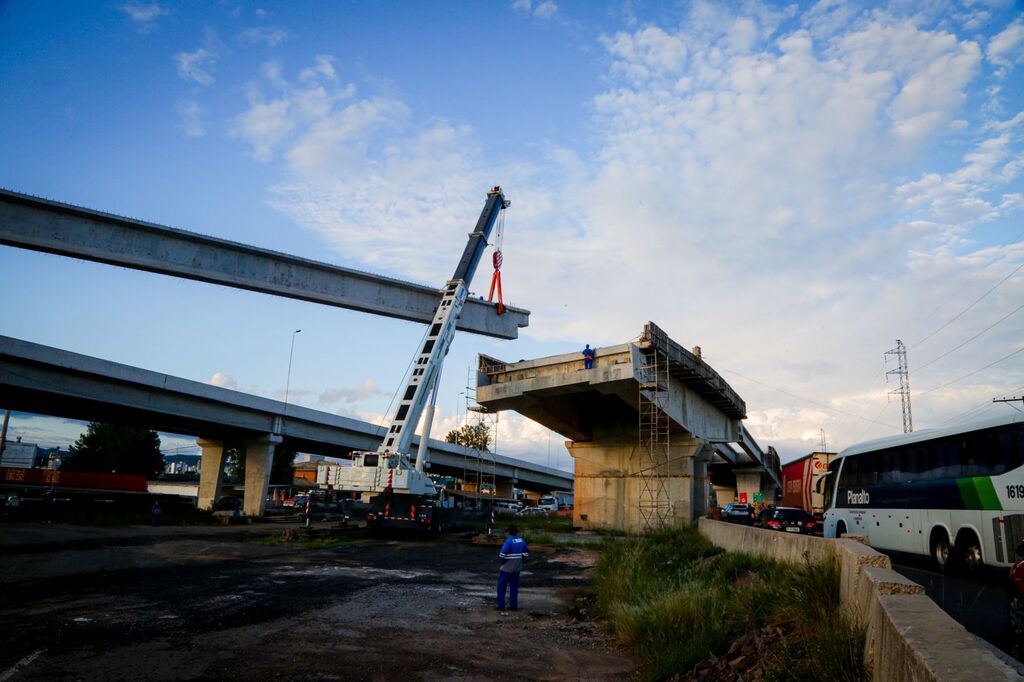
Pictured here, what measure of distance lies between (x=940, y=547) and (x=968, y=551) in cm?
108

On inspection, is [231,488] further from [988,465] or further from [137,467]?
[988,465]

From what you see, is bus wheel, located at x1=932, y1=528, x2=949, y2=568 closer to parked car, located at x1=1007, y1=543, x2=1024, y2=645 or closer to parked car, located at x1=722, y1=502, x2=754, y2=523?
parked car, located at x1=1007, y1=543, x2=1024, y2=645

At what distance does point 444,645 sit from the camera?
9.02 metres

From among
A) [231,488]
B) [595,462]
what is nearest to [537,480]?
[231,488]

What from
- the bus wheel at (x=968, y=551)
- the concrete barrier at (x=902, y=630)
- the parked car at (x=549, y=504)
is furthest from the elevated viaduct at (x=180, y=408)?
the concrete barrier at (x=902, y=630)

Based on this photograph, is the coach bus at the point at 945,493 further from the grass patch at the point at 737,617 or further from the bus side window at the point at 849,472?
the grass patch at the point at 737,617

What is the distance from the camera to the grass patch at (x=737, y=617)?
545cm

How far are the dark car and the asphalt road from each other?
10.5m

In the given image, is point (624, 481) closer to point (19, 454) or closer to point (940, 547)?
point (940, 547)

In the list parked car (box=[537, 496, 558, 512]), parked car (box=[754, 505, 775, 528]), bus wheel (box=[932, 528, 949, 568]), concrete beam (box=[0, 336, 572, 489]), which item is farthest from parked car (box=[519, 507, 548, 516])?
bus wheel (box=[932, 528, 949, 568])

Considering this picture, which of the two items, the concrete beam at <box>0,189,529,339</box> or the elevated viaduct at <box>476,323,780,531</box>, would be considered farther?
the elevated viaduct at <box>476,323,780,531</box>

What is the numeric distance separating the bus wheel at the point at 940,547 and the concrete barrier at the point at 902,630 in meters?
8.44

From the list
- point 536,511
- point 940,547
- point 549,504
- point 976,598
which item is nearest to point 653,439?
point 940,547

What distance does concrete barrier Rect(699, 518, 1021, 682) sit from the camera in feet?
9.73
